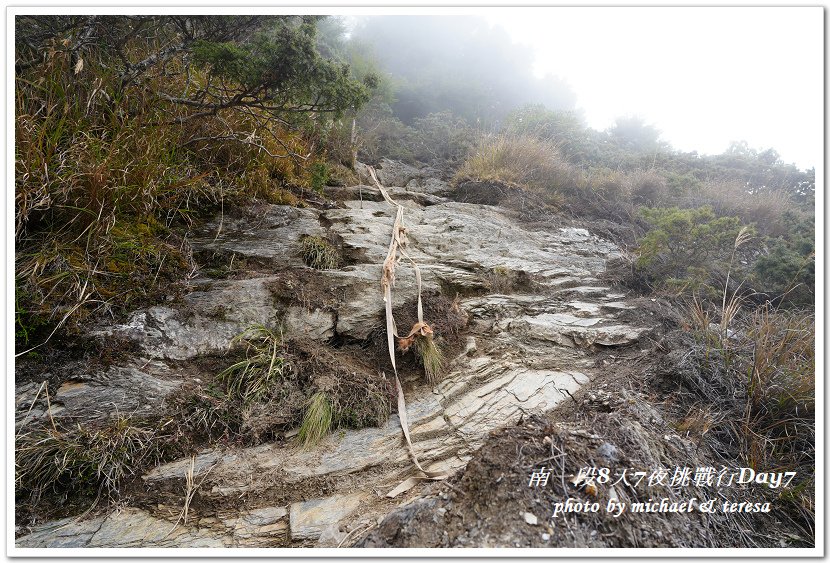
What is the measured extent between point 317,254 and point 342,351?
982 mm

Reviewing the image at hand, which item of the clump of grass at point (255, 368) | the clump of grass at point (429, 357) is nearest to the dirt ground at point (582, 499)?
the clump of grass at point (429, 357)

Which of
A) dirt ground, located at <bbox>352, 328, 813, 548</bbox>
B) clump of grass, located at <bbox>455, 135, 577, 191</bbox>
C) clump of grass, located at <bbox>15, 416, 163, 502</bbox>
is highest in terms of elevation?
clump of grass, located at <bbox>455, 135, 577, 191</bbox>

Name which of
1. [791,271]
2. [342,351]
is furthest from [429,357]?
[791,271]

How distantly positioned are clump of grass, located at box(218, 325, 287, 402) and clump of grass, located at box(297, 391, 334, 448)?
0.99 feet

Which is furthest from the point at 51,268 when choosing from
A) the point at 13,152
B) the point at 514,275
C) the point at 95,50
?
the point at 514,275

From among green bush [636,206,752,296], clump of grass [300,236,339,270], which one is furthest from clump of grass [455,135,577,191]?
clump of grass [300,236,339,270]

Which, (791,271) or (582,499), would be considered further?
(791,271)

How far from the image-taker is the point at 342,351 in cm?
268

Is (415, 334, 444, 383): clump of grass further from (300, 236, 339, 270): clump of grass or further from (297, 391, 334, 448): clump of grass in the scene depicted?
(300, 236, 339, 270): clump of grass

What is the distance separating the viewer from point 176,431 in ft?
6.41

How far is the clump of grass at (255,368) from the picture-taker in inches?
85.7

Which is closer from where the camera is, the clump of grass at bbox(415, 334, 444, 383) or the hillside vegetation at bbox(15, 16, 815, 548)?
the hillside vegetation at bbox(15, 16, 815, 548)

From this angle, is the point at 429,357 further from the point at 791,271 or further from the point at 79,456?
the point at 791,271

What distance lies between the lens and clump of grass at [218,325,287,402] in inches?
85.7
